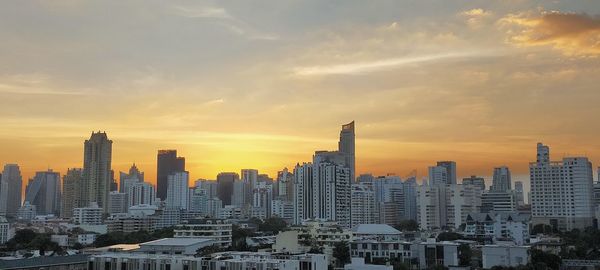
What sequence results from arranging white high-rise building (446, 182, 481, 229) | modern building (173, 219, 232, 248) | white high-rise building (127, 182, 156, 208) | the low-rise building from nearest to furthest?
1. the low-rise building
2. modern building (173, 219, 232, 248)
3. white high-rise building (446, 182, 481, 229)
4. white high-rise building (127, 182, 156, 208)

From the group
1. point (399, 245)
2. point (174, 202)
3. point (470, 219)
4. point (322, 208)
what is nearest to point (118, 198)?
point (174, 202)

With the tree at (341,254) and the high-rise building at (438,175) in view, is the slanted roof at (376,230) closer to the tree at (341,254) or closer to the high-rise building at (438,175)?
the tree at (341,254)

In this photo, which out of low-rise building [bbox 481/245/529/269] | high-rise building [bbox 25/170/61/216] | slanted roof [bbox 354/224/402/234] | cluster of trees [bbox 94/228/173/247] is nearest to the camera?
low-rise building [bbox 481/245/529/269]

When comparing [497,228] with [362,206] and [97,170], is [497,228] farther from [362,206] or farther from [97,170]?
[97,170]

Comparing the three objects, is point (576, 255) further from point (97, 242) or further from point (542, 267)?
point (97, 242)

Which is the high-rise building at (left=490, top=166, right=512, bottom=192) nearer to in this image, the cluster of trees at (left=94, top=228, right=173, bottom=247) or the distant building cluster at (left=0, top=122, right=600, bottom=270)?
the distant building cluster at (left=0, top=122, right=600, bottom=270)

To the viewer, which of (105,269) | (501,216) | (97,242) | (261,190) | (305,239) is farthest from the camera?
(261,190)

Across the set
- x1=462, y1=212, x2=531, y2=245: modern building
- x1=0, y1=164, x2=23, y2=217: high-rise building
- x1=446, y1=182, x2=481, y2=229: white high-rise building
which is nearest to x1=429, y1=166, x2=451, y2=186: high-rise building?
x1=446, y1=182, x2=481, y2=229: white high-rise building
